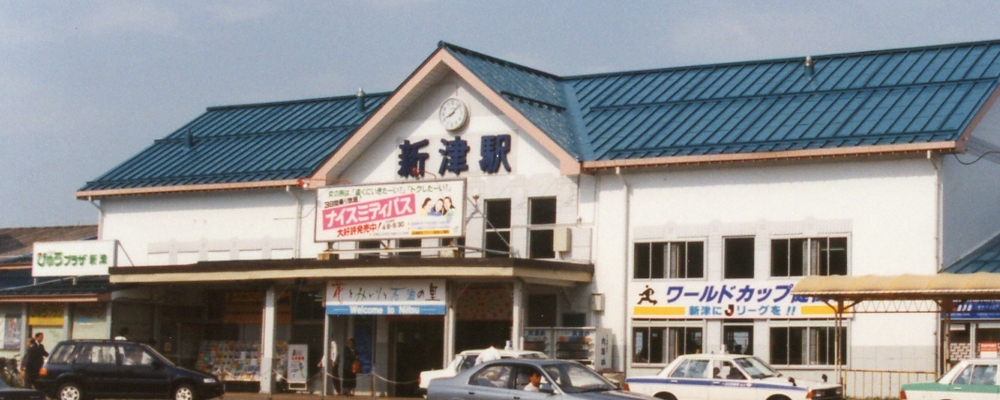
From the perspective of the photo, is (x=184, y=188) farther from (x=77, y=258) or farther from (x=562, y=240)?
Answer: (x=562, y=240)

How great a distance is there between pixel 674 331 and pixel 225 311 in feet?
45.3

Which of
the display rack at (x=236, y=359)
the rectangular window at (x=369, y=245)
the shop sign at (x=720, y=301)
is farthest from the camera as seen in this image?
the display rack at (x=236, y=359)

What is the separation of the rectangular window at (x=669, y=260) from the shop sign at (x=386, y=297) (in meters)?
4.66

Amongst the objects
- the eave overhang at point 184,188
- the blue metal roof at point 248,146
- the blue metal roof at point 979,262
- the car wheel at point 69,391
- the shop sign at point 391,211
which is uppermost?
the blue metal roof at point 248,146

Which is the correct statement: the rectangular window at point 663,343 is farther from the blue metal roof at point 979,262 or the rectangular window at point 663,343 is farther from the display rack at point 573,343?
the blue metal roof at point 979,262

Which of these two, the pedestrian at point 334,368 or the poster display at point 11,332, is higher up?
the poster display at point 11,332

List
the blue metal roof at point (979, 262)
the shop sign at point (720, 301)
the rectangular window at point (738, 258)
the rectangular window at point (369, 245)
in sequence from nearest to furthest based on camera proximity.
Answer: the blue metal roof at point (979, 262) → the shop sign at point (720, 301) → the rectangular window at point (738, 258) → the rectangular window at point (369, 245)

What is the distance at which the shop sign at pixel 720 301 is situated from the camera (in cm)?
3203

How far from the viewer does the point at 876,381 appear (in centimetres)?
3053

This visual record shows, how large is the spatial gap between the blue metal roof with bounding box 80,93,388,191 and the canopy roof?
15.0 metres

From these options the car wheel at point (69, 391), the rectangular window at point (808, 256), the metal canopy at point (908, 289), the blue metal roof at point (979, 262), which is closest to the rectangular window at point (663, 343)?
the rectangular window at point (808, 256)

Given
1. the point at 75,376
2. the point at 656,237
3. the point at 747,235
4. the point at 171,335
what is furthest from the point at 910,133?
the point at 171,335

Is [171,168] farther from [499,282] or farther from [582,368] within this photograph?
[582,368]

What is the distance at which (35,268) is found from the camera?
40.9 m
